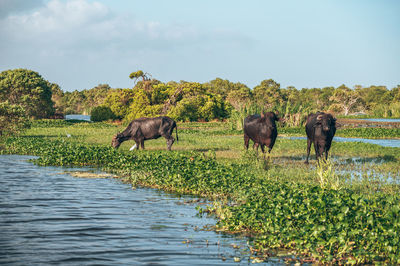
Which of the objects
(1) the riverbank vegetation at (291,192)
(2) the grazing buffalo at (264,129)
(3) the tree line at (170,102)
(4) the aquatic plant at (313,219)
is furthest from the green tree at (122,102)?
(4) the aquatic plant at (313,219)

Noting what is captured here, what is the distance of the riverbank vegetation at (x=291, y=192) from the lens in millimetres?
7848

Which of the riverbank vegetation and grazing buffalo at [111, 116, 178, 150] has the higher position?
grazing buffalo at [111, 116, 178, 150]

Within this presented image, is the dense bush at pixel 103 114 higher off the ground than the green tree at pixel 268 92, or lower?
lower

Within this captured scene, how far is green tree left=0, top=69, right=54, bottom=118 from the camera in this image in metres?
64.2

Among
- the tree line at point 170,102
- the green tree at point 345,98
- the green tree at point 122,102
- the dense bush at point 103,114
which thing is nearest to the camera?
the tree line at point 170,102

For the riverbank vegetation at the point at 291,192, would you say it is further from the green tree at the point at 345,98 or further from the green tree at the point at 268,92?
the green tree at the point at 268,92

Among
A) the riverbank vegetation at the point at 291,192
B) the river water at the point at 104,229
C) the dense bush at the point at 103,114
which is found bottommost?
the river water at the point at 104,229

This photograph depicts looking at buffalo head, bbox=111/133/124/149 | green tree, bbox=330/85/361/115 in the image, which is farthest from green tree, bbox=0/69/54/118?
green tree, bbox=330/85/361/115

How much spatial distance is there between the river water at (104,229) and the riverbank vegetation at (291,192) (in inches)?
23.8

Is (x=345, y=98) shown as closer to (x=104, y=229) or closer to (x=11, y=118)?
(x=11, y=118)

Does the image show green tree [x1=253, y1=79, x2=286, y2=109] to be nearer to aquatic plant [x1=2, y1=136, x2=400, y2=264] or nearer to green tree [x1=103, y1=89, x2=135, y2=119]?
green tree [x1=103, y1=89, x2=135, y2=119]

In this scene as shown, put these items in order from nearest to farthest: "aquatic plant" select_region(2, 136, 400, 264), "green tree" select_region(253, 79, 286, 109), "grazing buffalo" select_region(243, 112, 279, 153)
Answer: "aquatic plant" select_region(2, 136, 400, 264) → "grazing buffalo" select_region(243, 112, 279, 153) → "green tree" select_region(253, 79, 286, 109)

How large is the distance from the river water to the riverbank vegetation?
1.98 ft

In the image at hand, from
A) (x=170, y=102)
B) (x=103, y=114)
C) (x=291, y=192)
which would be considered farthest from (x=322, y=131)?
(x=103, y=114)
